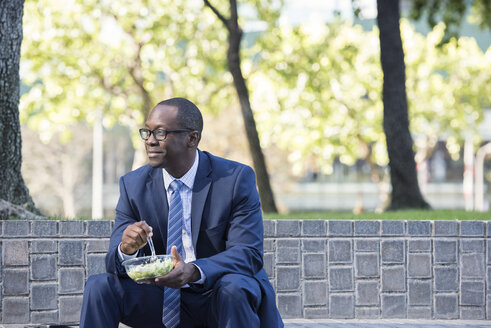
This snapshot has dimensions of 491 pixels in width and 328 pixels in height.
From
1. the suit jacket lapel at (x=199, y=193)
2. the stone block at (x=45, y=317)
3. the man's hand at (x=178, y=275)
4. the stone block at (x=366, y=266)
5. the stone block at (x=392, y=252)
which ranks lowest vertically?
the stone block at (x=45, y=317)

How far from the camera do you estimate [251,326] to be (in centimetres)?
341

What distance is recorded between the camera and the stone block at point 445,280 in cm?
617

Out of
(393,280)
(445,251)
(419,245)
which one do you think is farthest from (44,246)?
(445,251)

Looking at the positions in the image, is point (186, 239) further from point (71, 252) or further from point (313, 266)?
point (313, 266)

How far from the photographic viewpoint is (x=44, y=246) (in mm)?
5789

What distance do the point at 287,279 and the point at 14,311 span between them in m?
2.13

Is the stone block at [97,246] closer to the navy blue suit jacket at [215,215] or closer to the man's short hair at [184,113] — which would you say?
the navy blue suit jacket at [215,215]

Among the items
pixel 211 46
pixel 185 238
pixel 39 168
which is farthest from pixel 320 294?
pixel 39 168

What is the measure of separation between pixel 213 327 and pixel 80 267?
246 cm

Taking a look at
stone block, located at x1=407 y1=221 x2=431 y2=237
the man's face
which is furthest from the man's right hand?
stone block, located at x1=407 y1=221 x2=431 y2=237

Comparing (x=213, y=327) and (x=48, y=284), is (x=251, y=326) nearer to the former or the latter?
(x=213, y=327)

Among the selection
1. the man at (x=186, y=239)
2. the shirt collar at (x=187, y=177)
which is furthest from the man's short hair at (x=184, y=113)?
the shirt collar at (x=187, y=177)

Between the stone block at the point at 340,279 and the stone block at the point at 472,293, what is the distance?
918 millimetres

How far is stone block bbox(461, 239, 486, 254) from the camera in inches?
244
